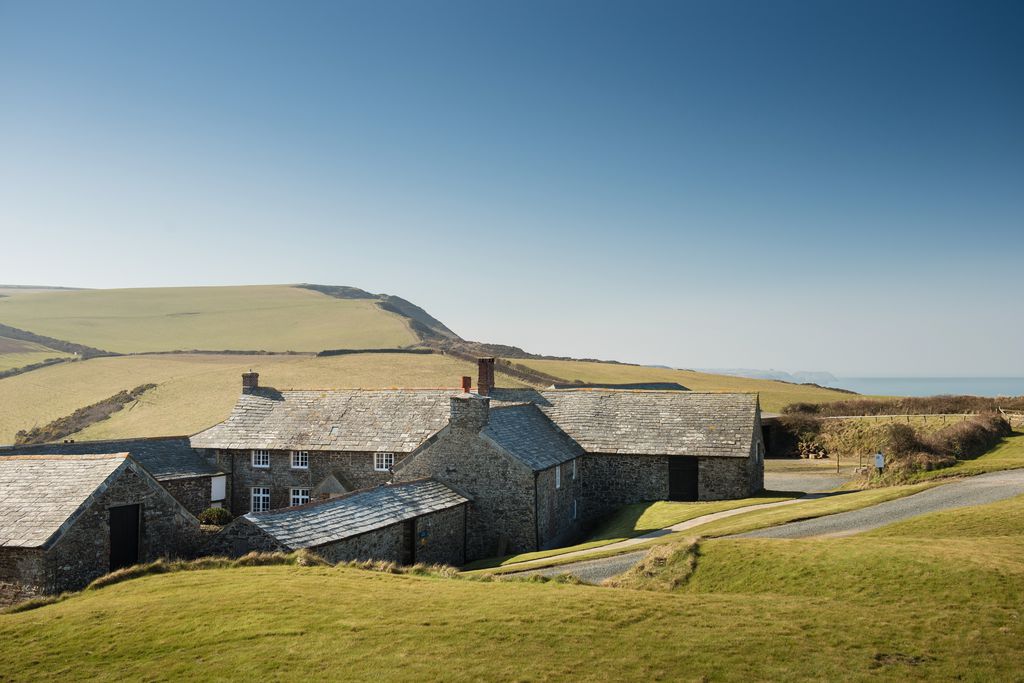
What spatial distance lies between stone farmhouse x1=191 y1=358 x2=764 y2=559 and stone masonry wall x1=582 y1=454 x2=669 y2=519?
0.18 ft

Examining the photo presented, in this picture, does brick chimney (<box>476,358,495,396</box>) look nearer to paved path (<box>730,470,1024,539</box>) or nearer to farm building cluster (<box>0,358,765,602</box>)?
farm building cluster (<box>0,358,765,602</box>)

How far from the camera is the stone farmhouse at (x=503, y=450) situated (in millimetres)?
30812

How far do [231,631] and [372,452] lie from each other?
929 inches

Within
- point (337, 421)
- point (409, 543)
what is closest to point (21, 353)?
point (337, 421)

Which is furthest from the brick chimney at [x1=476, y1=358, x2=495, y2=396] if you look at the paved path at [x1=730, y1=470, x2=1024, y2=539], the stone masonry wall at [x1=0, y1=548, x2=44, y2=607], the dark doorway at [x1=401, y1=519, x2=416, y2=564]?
the stone masonry wall at [x1=0, y1=548, x2=44, y2=607]

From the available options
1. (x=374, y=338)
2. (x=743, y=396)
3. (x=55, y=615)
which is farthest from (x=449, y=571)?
(x=374, y=338)

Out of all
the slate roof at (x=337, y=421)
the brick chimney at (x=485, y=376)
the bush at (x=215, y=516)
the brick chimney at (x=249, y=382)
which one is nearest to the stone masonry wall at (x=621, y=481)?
the brick chimney at (x=485, y=376)

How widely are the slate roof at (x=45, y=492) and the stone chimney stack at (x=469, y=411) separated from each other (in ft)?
43.9

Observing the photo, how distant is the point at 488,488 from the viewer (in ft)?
101

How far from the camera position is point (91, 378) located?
276 feet

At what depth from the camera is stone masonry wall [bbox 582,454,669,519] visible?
3594cm

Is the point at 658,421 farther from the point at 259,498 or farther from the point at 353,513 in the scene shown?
the point at 259,498

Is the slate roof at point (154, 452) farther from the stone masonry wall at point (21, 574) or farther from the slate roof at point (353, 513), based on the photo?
the stone masonry wall at point (21, 574)

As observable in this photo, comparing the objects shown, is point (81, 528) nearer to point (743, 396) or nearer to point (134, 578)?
point (134, 578)
